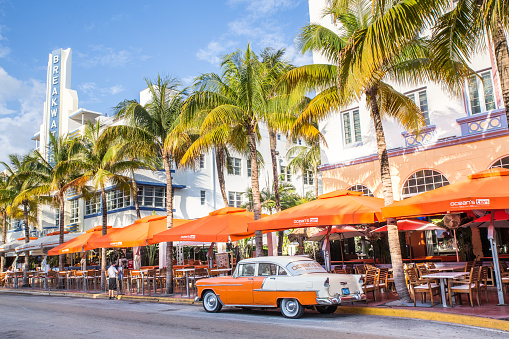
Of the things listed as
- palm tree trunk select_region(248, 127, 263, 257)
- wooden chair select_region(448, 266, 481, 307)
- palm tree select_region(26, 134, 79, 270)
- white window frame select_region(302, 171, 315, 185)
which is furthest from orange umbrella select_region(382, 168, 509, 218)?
white window frame select_region(302, 171, 315, 185)

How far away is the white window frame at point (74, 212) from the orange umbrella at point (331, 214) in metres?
29.6

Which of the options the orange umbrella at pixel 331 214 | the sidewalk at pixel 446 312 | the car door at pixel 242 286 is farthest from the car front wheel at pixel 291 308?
the orange umbrella at pixel 331 214

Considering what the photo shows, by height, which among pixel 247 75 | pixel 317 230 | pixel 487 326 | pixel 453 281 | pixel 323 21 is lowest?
pixel 487 326

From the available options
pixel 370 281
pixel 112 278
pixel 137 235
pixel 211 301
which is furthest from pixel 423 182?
pixel 112 278

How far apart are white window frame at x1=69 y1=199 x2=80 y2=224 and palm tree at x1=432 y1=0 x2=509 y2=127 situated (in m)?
35.7

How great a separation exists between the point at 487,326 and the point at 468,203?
2.72 metres

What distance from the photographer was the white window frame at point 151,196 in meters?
34.5

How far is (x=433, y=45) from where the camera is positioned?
35.3ft

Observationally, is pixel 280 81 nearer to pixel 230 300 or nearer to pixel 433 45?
pixel 433 45

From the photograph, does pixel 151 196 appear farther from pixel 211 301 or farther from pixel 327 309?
pixel 327 309

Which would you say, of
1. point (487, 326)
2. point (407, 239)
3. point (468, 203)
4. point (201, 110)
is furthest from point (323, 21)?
point (487, 326)

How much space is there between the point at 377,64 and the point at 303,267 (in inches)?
211

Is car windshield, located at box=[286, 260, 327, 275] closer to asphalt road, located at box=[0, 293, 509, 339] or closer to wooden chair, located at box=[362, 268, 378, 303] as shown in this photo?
asphalt road, located at box=[0, 293, 509, 339]

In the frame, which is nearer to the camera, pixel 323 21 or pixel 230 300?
pixel 230 300
